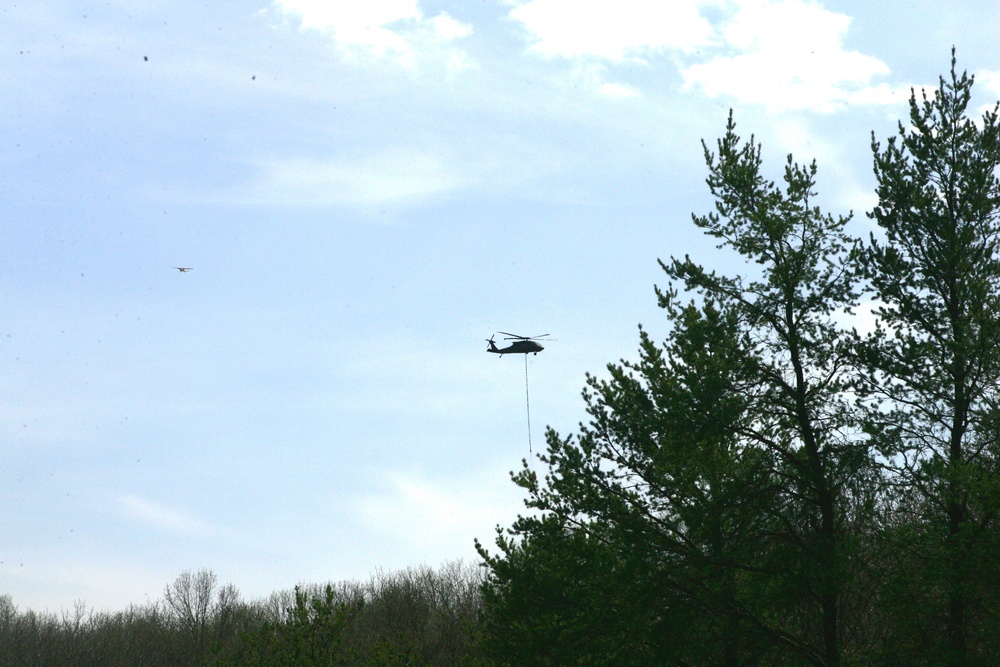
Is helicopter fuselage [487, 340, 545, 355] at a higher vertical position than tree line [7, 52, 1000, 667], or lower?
higher

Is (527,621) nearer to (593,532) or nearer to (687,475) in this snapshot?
(593,532)

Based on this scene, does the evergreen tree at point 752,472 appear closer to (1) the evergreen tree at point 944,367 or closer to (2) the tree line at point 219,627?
(1) the evergreen tree at point 944,367

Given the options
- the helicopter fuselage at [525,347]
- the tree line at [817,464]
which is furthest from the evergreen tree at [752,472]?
the helicopter fuselage at [525,347]

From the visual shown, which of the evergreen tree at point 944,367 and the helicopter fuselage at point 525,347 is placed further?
the helicopter fuselage at point 525,347

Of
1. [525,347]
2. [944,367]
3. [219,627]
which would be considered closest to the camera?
[944,367]

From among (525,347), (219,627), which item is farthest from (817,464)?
(219,627)

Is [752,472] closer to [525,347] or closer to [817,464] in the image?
[817,464]

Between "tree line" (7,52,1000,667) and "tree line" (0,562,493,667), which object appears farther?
"tree line" (0,562,493,667)

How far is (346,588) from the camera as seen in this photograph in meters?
67.1

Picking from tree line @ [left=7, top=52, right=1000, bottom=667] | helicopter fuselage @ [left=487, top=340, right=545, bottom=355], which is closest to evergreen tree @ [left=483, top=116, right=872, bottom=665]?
tree line @ [left=7, top=52, right=1000, bottom=667]

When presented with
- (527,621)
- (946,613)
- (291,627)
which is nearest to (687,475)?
(946,613)

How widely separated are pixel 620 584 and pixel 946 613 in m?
4.76

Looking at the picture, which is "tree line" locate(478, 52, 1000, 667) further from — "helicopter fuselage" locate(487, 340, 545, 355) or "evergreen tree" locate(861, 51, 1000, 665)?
"helicopter fuselage" locate(487, 340, 545, 355)

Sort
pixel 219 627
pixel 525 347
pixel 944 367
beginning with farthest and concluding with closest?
pixel 219 627 < pixel 525 347 < pixel 944 367
